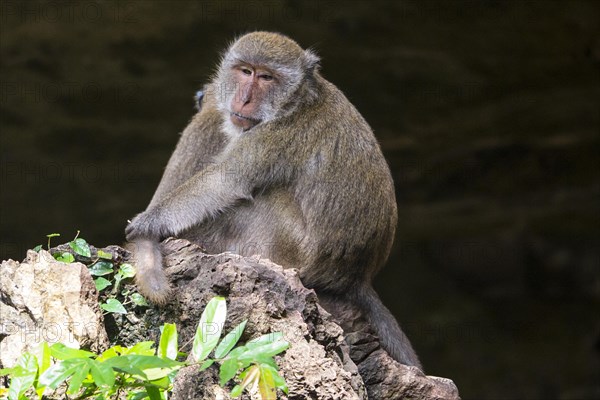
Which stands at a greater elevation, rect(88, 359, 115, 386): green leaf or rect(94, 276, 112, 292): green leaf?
rect(94, 276, 112, 292): green leaf

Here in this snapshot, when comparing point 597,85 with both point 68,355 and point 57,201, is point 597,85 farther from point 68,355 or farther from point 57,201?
point 68,355

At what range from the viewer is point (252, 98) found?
6.25 m

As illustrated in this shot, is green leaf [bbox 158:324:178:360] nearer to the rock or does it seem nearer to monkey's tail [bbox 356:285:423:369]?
the rock

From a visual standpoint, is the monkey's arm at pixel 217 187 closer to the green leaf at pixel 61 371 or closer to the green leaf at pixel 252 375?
the green leaf at pixel 61 371

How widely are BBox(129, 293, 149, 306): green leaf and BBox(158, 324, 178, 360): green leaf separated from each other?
0.84 metres

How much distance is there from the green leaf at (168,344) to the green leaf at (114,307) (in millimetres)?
747

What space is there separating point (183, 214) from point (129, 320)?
1.49 metres

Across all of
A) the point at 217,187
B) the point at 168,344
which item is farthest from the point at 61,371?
the point at 217,187

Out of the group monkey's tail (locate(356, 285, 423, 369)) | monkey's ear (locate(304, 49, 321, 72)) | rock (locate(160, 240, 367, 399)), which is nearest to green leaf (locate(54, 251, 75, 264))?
rock (locate(160, 240, 367, 399))

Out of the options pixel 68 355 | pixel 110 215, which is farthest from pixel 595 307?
pixel 68 355

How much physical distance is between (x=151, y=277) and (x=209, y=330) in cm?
95

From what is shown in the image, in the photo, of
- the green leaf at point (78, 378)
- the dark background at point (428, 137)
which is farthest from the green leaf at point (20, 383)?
the dark background at point (428, 137)

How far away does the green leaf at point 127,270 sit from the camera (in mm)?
4608

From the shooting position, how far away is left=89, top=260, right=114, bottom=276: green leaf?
455 centimetres
